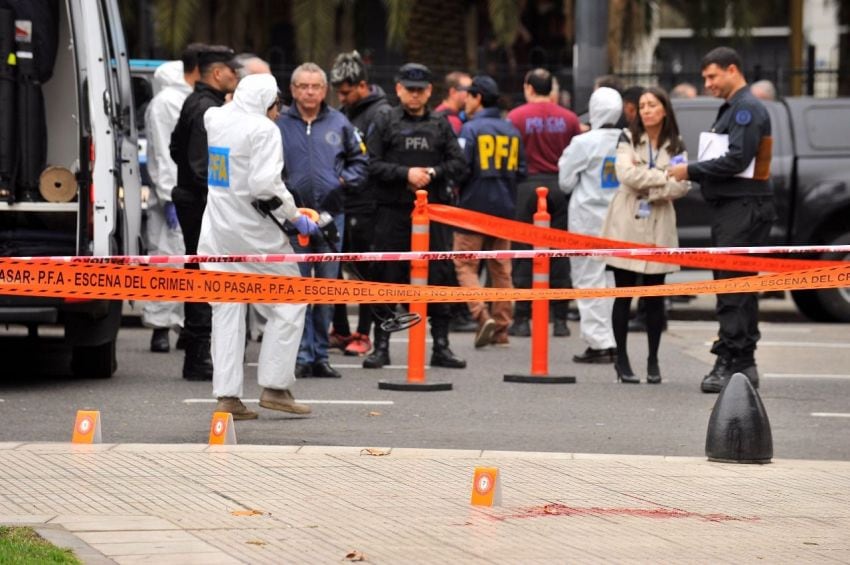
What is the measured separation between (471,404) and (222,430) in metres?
2.35

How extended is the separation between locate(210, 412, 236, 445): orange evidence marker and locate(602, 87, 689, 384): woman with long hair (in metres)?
3.46

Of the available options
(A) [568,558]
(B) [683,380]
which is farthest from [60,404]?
(A) [568,558]

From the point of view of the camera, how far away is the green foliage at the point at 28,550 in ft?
18.3

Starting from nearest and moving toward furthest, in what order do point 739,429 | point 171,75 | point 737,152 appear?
1. point 739,429
2. point 737,152
3. point 171,75

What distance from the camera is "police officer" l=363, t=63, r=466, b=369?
12047 mm

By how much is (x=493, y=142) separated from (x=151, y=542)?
7735mm

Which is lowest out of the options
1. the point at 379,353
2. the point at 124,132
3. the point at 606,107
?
the point at 379,353

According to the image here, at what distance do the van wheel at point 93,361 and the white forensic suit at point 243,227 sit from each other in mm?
2127

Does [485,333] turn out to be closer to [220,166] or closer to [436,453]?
[220,166]

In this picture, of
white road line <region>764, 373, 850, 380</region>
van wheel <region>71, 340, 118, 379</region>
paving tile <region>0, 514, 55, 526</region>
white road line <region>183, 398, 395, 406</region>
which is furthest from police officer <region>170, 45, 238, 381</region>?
paving tile <region>0, 514, 55, 526</region>

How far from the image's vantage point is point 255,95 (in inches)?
365

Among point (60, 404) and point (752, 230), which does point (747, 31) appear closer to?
point (752, 230)

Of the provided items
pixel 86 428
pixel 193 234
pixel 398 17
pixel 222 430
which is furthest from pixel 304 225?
pixel 398 17

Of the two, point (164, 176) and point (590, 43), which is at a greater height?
point (590, 43)
